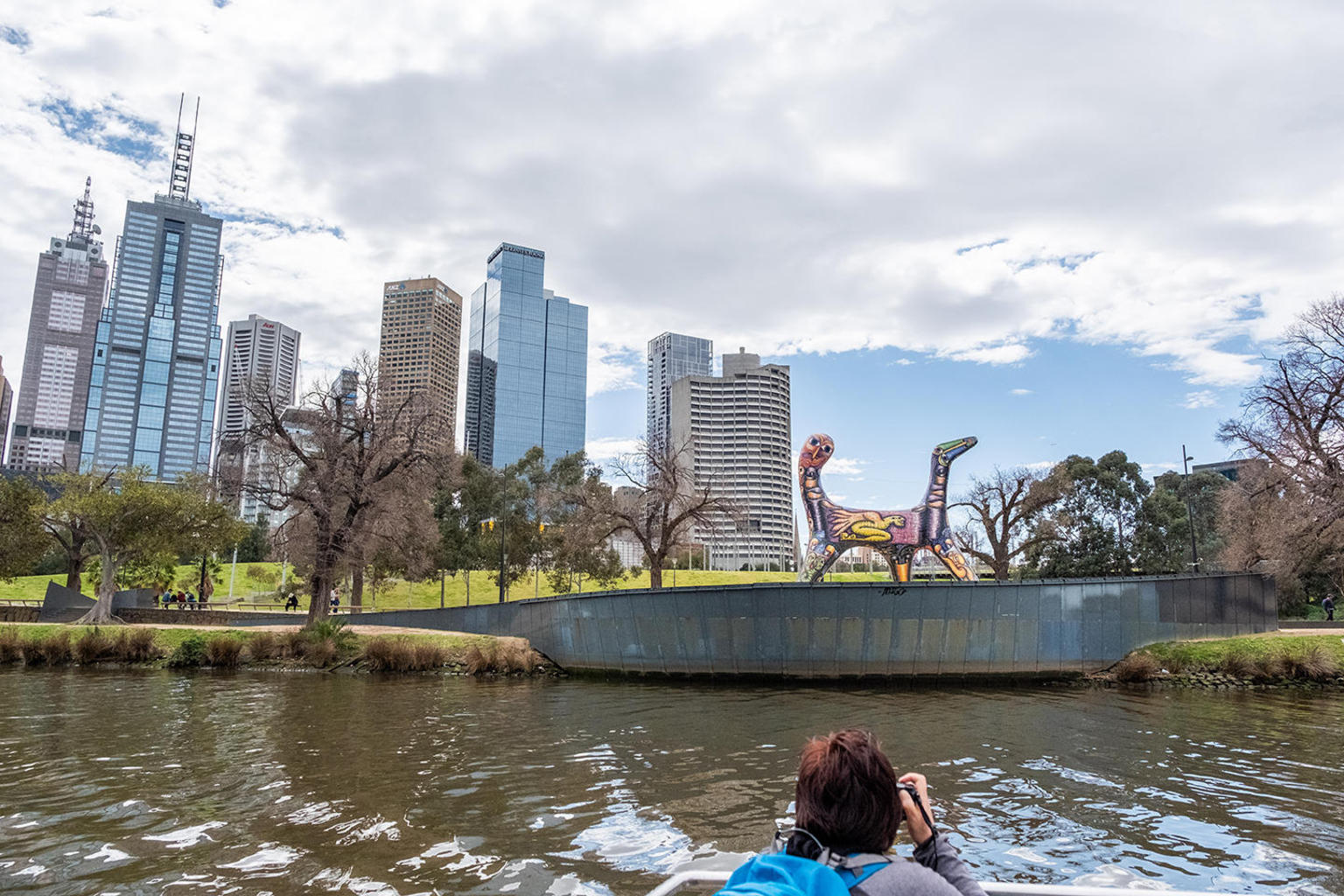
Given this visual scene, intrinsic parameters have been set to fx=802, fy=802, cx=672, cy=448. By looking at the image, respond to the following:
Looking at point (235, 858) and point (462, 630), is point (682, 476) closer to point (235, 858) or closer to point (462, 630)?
point (462, 630)

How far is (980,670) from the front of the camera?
21969 mm

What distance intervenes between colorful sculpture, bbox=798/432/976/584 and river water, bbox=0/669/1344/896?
1415 cm

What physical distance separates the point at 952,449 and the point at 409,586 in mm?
45028

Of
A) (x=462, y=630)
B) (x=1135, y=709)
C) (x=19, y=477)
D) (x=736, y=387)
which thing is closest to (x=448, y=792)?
(x=1135, y=709)

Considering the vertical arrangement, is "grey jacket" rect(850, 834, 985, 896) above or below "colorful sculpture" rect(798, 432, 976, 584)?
below

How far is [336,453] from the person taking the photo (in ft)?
98.9

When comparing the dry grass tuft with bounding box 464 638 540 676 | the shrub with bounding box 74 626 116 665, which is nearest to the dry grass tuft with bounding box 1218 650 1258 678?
the dry grass tuft with bounding box 464 638 540 676

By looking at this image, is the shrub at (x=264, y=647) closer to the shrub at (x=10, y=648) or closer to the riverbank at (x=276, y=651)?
the riverbank at (x=276, y=651)

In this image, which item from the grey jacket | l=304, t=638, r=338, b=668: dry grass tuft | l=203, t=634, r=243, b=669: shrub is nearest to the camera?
the grey jacket

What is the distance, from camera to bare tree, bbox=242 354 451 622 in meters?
29.4

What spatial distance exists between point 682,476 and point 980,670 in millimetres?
18569

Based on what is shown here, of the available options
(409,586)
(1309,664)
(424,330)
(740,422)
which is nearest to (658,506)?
(1309,664)

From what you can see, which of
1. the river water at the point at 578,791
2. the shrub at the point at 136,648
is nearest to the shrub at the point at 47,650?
the shrub at the point at 136,648

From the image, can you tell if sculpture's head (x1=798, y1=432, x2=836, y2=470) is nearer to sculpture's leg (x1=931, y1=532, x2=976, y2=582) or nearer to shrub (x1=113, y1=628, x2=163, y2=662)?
sculpture's leg (x1=931, y1=532, x2=976, y2=582)
